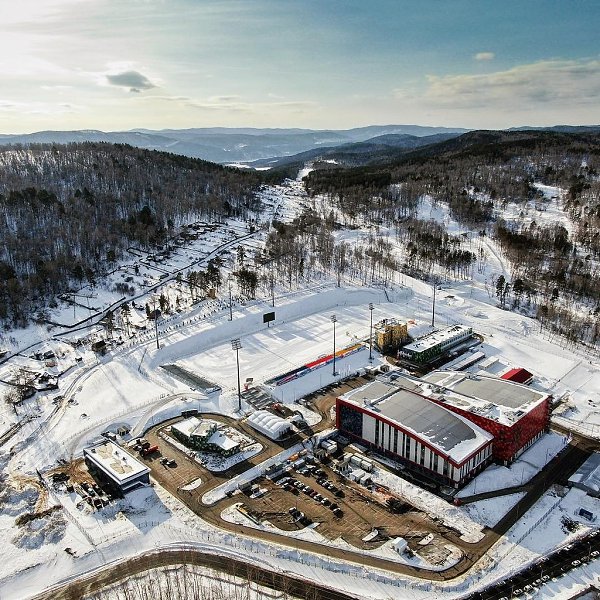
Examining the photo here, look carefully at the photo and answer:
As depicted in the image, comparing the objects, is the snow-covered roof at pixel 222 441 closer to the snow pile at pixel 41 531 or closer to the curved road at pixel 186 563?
the curved road at pixel 186 563

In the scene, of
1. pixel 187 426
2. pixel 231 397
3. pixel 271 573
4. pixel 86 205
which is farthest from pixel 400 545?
pixel 86 205

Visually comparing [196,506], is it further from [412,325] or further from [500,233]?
[500,233]

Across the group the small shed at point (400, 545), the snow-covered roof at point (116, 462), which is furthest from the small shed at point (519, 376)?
the snow-covered roof at point (116, 462)

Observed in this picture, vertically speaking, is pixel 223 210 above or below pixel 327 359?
above

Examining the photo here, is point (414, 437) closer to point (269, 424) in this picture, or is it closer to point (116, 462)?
point (269, 424)

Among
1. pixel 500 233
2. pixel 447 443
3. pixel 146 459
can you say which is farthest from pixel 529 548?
pixel 500 233
